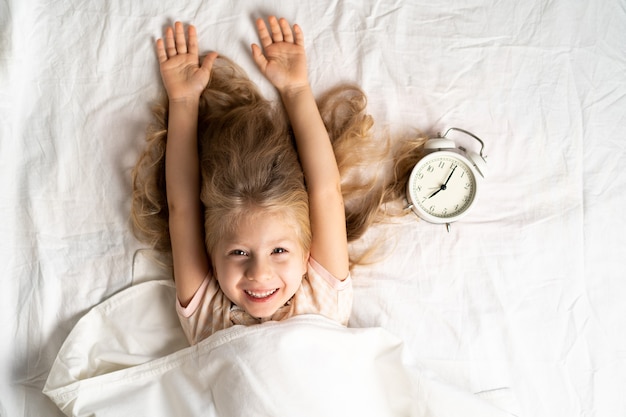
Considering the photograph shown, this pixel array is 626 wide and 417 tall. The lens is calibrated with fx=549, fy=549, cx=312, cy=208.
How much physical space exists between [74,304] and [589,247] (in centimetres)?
116

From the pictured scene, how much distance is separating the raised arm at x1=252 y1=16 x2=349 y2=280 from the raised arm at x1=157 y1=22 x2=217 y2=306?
14 cm

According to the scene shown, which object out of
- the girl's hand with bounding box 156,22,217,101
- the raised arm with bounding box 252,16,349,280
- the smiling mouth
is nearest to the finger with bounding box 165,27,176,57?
the girl's hand with bounding box 156,22,217,101

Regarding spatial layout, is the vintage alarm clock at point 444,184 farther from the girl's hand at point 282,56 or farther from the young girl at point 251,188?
the girl's hand at point 282,56

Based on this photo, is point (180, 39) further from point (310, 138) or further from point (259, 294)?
point (259, 294)

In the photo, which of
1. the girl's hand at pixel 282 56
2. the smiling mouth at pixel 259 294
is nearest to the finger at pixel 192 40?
the girl's hand at pixel 282 56

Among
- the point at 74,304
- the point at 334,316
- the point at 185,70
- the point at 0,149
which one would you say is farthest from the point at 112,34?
the point at 334,316

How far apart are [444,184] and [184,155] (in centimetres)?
56

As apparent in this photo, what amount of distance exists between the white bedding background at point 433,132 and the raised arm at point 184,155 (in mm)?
49

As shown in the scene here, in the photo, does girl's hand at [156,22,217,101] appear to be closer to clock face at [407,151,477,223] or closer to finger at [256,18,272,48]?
finger at [256,18,272,48]

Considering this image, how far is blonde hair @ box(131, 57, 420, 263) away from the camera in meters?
1.10

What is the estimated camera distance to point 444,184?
119 centimetres

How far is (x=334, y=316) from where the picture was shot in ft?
3.80

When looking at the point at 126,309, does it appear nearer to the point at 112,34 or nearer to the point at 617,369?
the point at 112,34

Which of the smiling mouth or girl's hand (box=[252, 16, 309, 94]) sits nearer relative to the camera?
the smiling mouth
